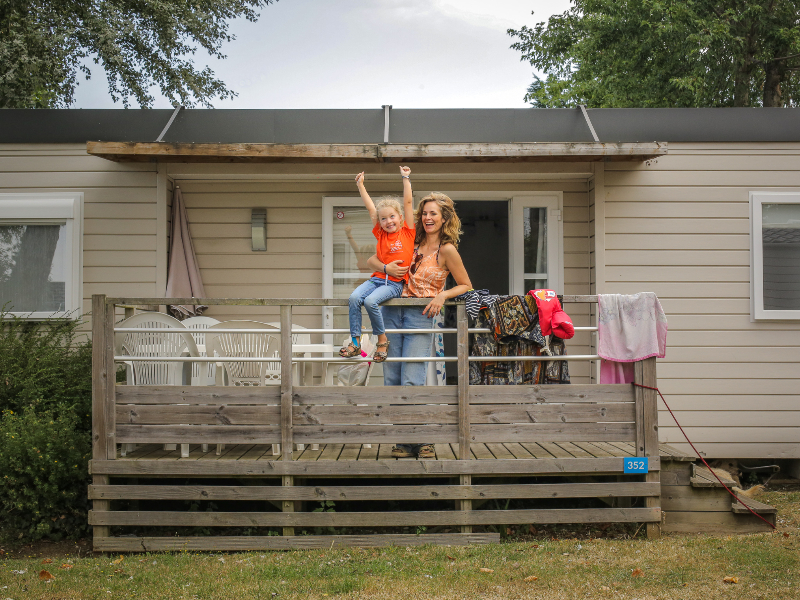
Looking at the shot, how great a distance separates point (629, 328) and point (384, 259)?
162 centimetres

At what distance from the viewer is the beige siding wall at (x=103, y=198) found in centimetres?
561

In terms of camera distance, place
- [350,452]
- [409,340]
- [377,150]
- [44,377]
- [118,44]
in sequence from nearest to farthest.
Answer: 1. [409,340]
2. [350,452]
3. [44,377]
4. [377,150]
5. [118,44]

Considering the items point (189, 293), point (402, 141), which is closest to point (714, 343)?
point (402, 141)

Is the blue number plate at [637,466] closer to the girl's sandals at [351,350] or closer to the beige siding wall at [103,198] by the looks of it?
the girl's sandals at [351,350]

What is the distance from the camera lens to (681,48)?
12164mm

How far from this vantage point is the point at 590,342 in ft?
19.1

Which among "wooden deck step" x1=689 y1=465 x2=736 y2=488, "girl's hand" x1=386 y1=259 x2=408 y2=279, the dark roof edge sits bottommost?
"wooden deck step" x1=689 y1=465 x2=736 y2=488

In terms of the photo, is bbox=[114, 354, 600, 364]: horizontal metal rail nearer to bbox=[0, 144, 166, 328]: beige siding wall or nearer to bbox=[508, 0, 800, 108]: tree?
bbox=[0, 144, 166, 328]: beige siding wall

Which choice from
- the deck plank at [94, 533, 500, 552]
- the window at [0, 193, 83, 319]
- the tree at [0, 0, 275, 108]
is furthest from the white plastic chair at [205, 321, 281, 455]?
the tree at [0, 0, 275, 108]

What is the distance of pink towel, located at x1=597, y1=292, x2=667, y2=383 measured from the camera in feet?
13.7

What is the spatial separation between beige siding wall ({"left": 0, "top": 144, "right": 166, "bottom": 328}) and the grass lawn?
242 centimetres

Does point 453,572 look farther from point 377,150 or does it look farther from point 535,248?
point 535,248

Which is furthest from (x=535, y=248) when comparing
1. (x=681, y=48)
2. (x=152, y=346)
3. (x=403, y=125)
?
(x=681, y=48)

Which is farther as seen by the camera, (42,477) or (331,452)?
(331,452)
